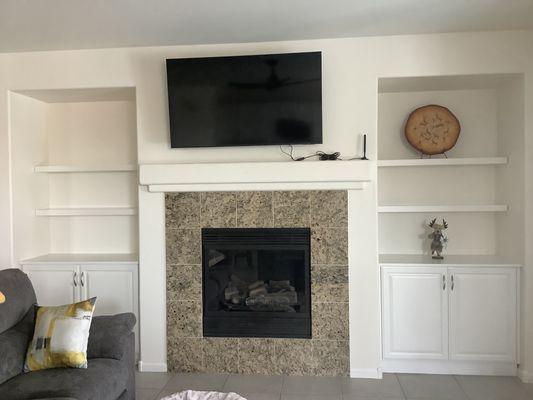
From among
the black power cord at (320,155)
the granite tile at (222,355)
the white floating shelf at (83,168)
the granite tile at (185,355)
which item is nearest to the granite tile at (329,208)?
the black power cord at (320,155)

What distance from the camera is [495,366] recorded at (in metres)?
3.56

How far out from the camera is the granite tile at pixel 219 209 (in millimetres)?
3639

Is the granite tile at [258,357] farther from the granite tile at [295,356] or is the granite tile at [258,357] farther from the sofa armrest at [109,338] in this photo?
the sofa armrest at [109,338]

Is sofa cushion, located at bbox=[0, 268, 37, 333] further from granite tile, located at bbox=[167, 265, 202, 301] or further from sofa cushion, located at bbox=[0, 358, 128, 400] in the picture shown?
granite tile, located at bbox=[167, 265, 202, 301]

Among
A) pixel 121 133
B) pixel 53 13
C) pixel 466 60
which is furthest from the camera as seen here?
pixel 121 133

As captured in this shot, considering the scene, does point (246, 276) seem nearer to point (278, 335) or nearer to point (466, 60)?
point (278, 335)

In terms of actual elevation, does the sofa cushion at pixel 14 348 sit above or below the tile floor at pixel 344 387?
above

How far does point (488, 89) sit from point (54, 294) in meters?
4.03

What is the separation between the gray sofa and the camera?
2361 mm

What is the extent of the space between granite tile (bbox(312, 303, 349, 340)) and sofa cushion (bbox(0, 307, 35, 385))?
1967 millimetres

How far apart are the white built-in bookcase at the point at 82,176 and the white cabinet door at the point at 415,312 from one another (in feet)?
7.50

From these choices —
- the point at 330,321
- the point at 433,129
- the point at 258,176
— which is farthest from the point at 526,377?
the point at 258,176

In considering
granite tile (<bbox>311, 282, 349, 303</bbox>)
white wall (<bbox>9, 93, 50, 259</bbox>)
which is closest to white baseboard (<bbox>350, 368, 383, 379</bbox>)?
granite tile (<bbox>311, 282, 349, 303</bbox>)

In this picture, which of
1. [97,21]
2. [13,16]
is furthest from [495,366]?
[13,16]
